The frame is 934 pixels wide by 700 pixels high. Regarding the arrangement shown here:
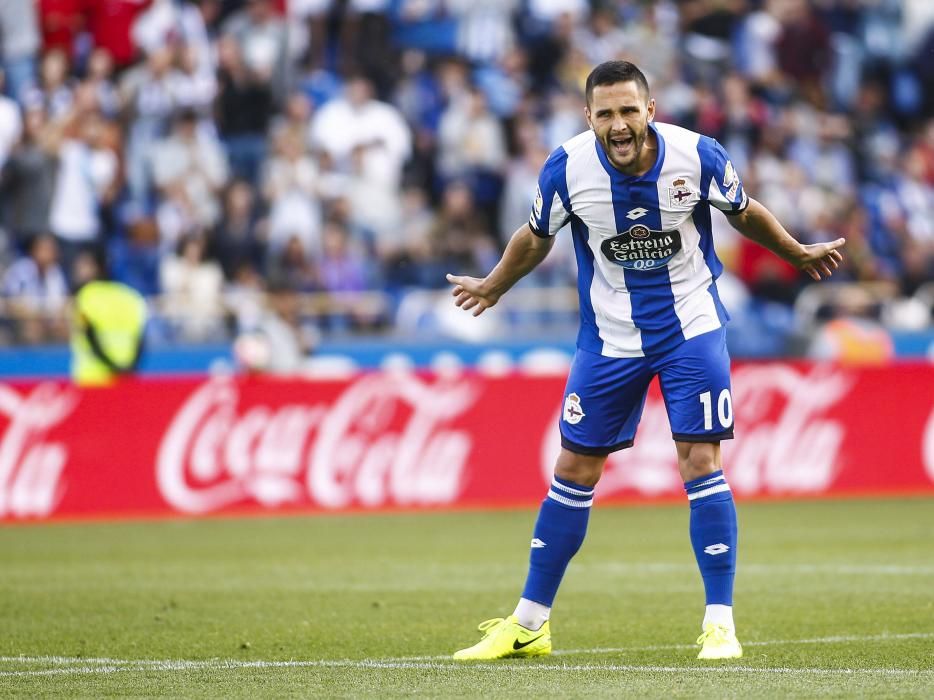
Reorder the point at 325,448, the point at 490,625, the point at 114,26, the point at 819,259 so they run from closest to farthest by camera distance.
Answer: the point at 490,625 → the point at 819,259 → the point at 325,448 → the point at 114,26

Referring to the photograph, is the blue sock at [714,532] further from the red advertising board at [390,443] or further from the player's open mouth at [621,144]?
the red advertising board at [390,443]

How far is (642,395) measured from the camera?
7.31 meters

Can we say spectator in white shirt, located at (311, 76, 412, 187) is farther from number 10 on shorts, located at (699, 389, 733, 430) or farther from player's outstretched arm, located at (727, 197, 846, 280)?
number 10 on shorts, located at (699, 389, 733, 430)

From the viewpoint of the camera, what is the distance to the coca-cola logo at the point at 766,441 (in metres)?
16.5

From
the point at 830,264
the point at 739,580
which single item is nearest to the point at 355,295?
the point at 739,580

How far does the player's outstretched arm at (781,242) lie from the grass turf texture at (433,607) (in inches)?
62.1

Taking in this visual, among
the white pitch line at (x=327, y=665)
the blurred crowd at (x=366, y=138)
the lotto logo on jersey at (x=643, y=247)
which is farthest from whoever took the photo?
the blurred crowd at (x=366, y=138)

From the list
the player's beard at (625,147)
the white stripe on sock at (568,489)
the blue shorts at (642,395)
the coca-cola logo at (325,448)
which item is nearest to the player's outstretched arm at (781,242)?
the blue shorts at (642,395)

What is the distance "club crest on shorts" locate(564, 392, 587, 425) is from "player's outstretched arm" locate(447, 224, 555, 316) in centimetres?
51

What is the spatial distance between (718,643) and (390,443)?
9225 millimetres

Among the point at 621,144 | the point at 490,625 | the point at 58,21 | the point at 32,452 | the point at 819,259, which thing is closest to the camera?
the point at 621,144

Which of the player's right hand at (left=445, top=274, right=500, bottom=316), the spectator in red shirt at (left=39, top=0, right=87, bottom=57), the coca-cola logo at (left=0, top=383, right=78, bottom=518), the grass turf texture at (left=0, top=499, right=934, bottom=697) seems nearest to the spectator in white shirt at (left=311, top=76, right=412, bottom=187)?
the spectator in red shirt at (left=39, top=0, right=87, bottom=57)

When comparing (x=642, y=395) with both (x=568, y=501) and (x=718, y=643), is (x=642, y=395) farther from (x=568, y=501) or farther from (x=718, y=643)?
(x=718, y=643)

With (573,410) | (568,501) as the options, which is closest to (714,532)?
(568,501)
